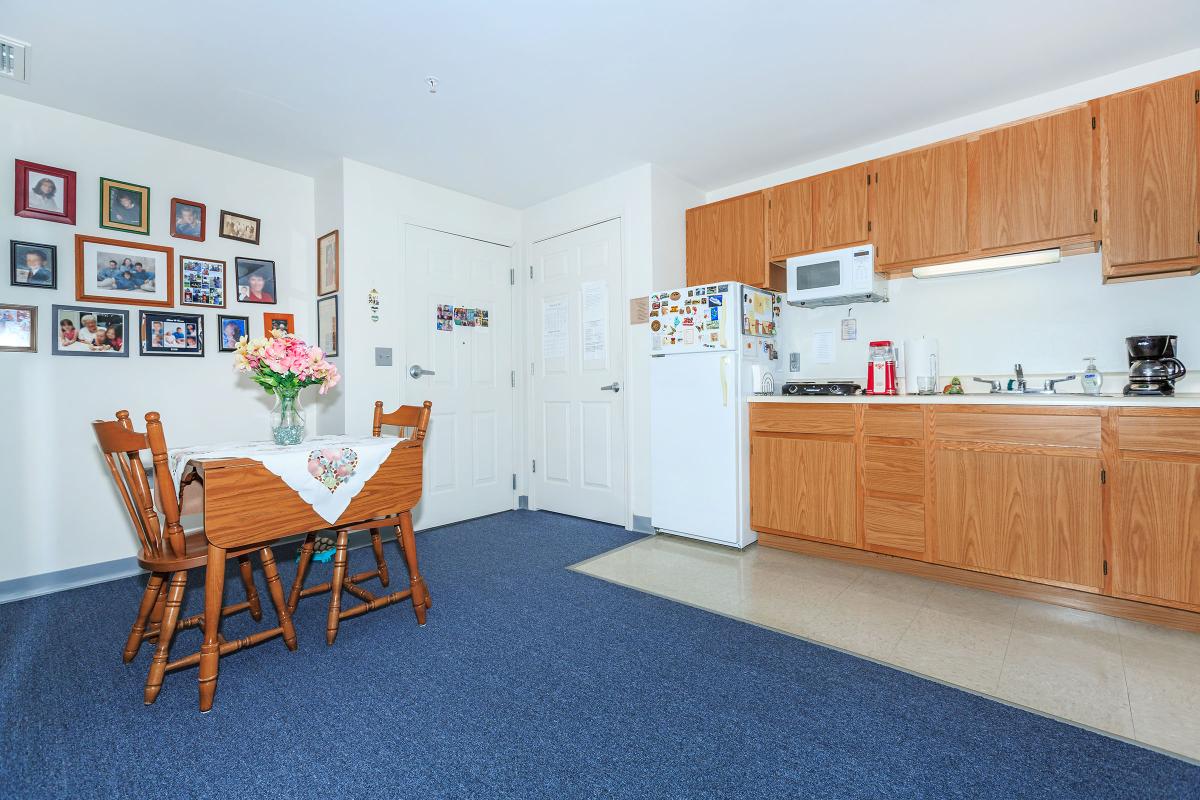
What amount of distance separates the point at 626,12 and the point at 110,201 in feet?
9.01

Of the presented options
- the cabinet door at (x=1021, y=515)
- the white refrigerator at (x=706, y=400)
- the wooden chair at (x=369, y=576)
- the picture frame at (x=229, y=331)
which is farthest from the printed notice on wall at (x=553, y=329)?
the cabinet door at (x=1021, y=515)

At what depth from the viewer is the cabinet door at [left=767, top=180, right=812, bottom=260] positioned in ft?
10.4

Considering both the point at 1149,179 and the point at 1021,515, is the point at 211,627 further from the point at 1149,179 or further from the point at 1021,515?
the point at 1149,179

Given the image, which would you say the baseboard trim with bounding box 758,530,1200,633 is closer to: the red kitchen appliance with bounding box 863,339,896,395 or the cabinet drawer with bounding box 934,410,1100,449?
the cabinet drawer with bounding box 934,410,1100,449

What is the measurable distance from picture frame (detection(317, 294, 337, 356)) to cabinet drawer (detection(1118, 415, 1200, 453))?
3876 mm

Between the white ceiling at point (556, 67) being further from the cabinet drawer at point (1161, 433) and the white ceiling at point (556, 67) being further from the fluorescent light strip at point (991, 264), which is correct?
the cabinet drawer at point (1161, 433)

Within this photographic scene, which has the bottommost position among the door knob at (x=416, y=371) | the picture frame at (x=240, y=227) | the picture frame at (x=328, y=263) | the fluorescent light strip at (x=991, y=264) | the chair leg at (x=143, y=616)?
the chair leg at (x=143, y=616)

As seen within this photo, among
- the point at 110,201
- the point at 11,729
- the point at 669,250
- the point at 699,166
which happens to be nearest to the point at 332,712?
the point at 11,729

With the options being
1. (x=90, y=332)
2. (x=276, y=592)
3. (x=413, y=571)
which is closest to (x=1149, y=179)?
(x=413, y=571)

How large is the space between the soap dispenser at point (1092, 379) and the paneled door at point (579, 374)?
2385mm

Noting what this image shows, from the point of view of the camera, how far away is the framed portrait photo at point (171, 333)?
286cm

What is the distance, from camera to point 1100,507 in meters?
2.19

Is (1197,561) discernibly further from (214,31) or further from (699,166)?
(214,31)

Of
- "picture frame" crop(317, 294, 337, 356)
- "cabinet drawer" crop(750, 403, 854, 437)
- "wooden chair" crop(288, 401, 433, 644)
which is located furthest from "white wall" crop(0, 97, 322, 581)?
"cabinet drawer" crop(750, 403, 854, 437)
